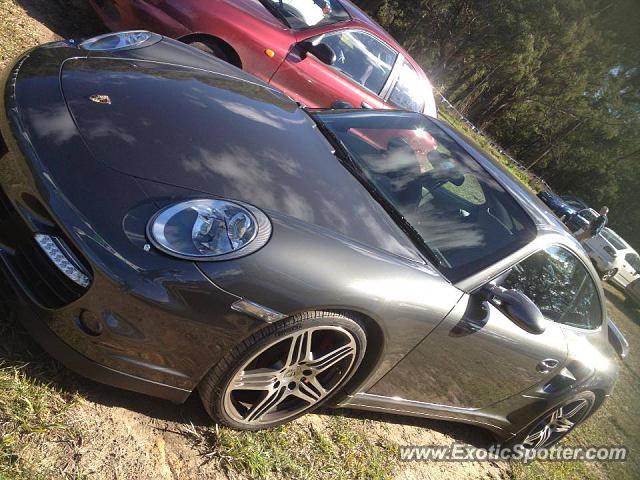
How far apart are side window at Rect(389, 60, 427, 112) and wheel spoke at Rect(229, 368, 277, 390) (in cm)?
423

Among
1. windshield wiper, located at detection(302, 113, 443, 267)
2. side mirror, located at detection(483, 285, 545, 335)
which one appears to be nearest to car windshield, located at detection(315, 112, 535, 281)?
windshield wiper, located at detection(302, 113, 443, 267)

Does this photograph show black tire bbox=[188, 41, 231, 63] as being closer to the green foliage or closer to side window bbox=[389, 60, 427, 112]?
side window bbox=[389, 60, 427, 112]

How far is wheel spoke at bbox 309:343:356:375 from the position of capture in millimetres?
2238

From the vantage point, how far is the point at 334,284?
6.56 ft

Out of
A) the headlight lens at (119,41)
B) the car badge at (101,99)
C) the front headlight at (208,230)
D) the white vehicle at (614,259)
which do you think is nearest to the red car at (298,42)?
the headlight lens at (119,41)

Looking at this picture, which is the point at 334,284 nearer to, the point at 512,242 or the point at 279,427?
the point at 279,427

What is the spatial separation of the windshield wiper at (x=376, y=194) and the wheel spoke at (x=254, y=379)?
0.92 m

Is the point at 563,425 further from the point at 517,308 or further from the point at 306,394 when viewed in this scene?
the point at 306,394

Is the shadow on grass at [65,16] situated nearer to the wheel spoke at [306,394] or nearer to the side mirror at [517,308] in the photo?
the wheel spoke at [306,394]

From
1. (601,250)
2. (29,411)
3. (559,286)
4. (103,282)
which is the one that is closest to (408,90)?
(559,286)

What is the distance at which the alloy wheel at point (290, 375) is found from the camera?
2107 millimetres

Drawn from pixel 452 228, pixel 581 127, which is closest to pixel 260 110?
pixel 452 228

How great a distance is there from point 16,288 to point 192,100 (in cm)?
124

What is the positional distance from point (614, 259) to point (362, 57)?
14.1m
